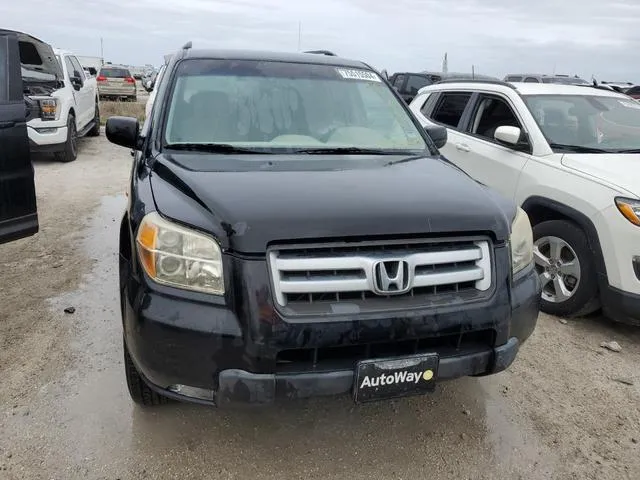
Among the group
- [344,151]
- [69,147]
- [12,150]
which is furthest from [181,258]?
[69,147]

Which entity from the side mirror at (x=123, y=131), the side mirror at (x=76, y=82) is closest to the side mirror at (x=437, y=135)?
the side mirror at (x=123, y=131)

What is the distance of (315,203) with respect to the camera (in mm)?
2363

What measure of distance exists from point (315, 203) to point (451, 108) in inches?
167

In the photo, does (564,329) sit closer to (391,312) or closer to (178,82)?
(391,312)

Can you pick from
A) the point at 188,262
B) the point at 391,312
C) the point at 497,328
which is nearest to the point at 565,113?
the point at 497,328

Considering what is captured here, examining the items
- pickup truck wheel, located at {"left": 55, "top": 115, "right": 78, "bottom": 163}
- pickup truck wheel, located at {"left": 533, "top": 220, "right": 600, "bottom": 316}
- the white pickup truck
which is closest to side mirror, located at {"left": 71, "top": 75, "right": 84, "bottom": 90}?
the white pickup truck

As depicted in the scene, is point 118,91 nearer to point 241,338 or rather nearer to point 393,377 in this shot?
point 241,338

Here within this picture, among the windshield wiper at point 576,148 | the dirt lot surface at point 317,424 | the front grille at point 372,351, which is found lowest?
the dirt lot surface at point 317,424

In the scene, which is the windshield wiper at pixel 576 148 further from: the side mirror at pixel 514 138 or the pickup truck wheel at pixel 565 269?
the pickup truck wheel at pixel 565 269

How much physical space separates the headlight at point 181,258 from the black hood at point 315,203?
0.05 meters

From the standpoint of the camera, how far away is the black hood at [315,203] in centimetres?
222

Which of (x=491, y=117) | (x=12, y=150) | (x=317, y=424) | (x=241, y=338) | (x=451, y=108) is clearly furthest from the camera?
(x=451, y=108)

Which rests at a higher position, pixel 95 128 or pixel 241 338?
pixel 241 338

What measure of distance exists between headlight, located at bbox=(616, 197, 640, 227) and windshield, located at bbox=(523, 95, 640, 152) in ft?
3.26
